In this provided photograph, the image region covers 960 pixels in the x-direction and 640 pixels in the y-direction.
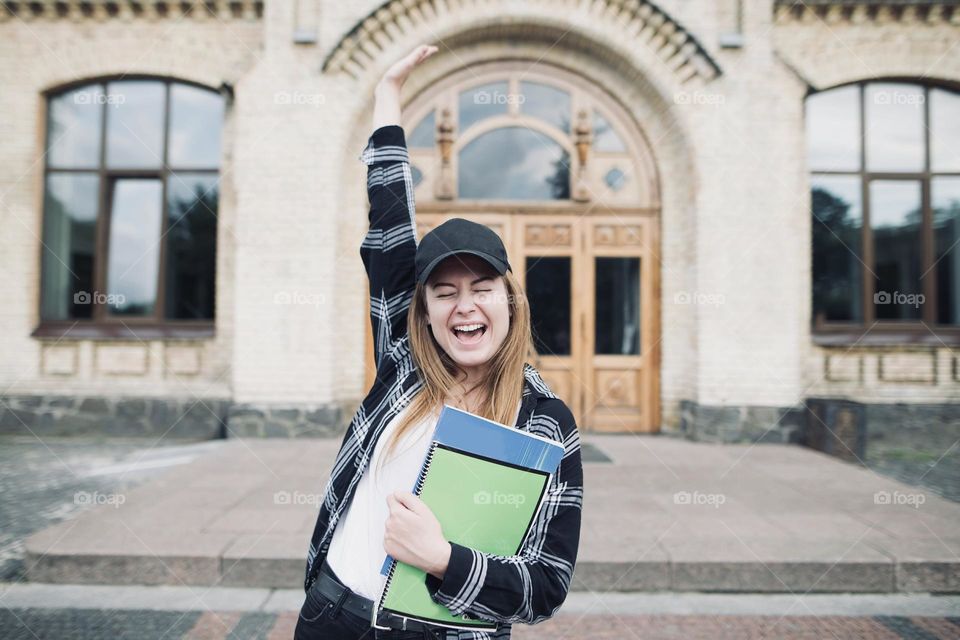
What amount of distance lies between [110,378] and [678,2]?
9.76 meters

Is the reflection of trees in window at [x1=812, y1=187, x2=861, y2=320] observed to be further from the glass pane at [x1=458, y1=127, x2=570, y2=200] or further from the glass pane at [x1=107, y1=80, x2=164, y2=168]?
the glass pane at [x1=107, y1=80, x2=164, y2=168]

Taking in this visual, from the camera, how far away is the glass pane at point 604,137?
28.7ft

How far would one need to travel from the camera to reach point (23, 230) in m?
8.73

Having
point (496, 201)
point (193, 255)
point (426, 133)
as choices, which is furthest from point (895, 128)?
point (193, 255)

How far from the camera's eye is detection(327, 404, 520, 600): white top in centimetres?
135

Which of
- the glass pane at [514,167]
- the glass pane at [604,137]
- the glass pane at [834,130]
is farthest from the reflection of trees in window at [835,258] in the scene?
the glass pane at [514,167]

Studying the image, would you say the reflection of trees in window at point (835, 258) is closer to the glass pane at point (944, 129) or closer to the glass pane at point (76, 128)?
the glass pane at point (944, 129)

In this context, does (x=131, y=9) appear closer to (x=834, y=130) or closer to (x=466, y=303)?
(x=466, y=303)

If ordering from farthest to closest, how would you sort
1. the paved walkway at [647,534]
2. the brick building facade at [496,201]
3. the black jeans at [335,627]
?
the brick building facade at [496,201] → the paved walkway at [647,534] → the black jeans at [335,627]

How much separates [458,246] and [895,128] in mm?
10290

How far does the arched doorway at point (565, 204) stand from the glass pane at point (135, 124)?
12.9 ft

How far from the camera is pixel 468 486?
1133 millimetres

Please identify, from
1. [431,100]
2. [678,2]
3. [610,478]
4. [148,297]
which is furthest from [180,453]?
[678,2]

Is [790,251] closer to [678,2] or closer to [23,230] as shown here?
[678,2]
